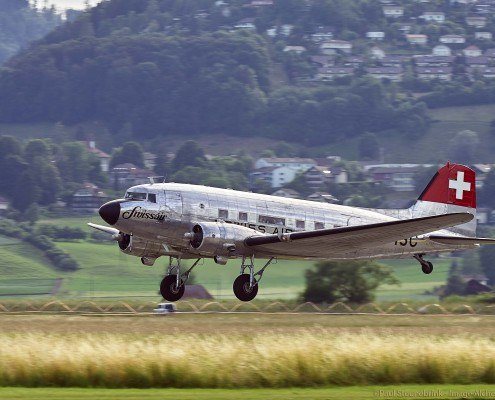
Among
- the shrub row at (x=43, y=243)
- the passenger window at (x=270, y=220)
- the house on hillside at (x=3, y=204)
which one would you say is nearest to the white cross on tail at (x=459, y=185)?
the passenger window at (x=270, y=220)

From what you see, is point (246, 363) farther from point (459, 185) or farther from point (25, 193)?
point (25, 193)

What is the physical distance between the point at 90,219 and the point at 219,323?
392 feet

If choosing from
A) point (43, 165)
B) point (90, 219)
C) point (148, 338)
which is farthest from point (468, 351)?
point (43, 165)

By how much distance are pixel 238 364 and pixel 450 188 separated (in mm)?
21736

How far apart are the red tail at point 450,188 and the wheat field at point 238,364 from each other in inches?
A: 697

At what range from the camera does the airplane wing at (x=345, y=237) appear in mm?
38656

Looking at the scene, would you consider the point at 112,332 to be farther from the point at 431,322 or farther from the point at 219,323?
the point at 431,322

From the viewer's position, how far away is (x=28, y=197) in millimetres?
182250

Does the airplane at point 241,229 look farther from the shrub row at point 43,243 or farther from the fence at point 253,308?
the shrub row at point 43,243

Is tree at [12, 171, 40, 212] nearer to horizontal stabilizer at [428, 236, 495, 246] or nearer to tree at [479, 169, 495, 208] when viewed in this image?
tree at [479, 169, 495, 208]

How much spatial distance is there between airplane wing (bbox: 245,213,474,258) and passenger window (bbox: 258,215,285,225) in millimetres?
1045

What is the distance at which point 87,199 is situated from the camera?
579 ft

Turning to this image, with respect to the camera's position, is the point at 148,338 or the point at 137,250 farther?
the point at 137,250

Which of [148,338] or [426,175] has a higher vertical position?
[148,338]
